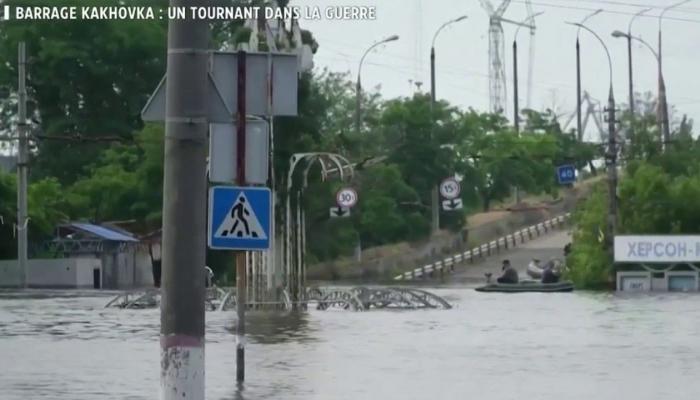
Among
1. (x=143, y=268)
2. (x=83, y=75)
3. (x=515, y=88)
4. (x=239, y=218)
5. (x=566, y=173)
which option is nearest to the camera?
(x=239, y=218)

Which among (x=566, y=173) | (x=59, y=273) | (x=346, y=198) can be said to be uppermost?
(x=566, y=173)

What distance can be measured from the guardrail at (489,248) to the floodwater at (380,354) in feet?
153

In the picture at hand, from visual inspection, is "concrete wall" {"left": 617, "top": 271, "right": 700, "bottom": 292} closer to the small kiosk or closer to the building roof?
the small kiosk

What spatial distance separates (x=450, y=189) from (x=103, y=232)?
1100 inches

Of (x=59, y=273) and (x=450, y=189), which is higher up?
(x=450, y=189)

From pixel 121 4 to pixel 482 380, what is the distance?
75585 millimetres

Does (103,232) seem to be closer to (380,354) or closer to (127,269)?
(127,269)

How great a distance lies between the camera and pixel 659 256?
69.2m

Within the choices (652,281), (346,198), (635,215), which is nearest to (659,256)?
(652,281)

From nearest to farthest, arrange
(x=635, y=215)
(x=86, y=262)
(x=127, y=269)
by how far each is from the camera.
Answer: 1. (x=86, y=262)
2. (x=635, y=215)
3. (x=127, y=269)

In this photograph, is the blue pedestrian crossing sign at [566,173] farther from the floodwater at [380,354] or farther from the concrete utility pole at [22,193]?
the floodwater at [380,354]

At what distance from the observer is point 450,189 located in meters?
95.7

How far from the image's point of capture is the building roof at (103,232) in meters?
71.4

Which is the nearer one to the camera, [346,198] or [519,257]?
[346,198]
